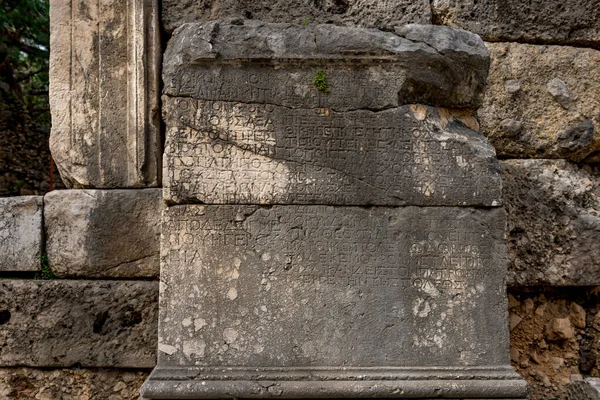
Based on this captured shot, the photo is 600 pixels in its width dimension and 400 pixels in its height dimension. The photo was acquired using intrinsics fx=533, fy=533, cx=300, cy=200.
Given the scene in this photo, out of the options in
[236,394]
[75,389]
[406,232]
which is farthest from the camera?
[75,389]

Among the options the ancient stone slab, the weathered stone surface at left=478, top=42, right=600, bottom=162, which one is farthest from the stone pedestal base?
the weathered stone surface at left=478, top=42, right=600, bottom=162

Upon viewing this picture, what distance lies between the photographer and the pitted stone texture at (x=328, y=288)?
2.48 m

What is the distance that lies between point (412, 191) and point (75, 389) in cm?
213

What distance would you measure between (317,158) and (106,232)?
1286 mm

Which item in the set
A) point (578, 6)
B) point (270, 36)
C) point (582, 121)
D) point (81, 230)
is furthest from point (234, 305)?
point (578, 6)

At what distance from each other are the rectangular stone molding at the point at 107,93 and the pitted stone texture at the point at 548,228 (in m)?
2.17

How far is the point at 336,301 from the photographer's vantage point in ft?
8.27

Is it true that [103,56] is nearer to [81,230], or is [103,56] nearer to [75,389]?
[81,230]

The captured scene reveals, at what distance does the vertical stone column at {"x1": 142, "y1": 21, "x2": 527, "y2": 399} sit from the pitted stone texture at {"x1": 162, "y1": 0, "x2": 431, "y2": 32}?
49 centimetres

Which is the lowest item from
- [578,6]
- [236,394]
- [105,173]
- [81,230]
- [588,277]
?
[236,394]

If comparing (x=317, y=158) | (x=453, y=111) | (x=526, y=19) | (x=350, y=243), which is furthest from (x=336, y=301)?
(x=526, y=19)

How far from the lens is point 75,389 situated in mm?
2955

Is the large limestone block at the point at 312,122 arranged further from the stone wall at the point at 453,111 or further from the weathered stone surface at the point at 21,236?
the weathered stone surface at the point at 21,236

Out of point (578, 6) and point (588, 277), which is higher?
point (578, 6)
